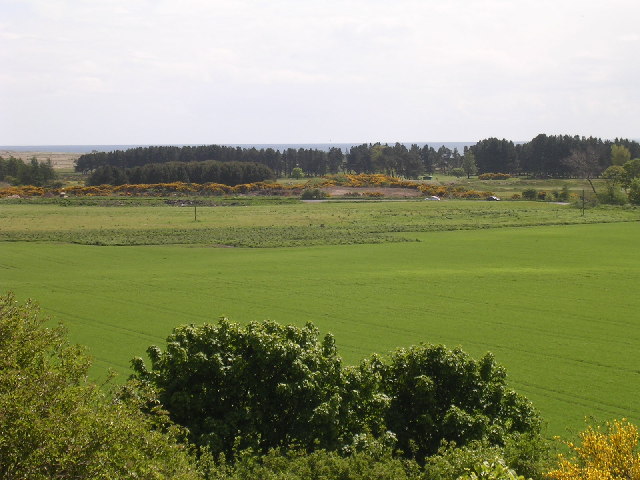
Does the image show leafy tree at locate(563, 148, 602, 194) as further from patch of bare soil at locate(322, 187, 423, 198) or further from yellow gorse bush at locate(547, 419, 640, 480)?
yellow gorse bush at locate(547, 419, 640, 480)

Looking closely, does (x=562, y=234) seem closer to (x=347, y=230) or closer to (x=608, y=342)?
(x=347, y=230)

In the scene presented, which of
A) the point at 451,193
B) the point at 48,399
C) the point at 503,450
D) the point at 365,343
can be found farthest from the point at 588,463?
the point at 451,193

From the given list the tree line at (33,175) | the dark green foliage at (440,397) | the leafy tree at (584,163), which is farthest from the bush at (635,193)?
the tree line at (33,175)

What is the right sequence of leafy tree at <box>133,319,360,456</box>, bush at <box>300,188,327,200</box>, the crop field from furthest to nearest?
bush at <box>300,188,327,200</box>, the crop field, leafy tree at <box>133,319,360,456</box>

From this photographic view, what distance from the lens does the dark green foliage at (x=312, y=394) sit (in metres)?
20.7

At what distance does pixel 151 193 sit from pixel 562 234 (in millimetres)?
101994

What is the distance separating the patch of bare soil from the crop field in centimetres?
4864

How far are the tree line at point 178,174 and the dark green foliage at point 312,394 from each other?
158519 mm

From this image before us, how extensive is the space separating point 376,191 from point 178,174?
188ft

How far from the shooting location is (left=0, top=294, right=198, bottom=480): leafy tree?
12.7m

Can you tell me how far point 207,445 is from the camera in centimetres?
1858

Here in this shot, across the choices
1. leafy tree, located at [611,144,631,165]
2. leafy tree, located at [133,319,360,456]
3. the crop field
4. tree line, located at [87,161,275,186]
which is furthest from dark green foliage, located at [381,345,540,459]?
leafy tree, located at [611,144,631,165]

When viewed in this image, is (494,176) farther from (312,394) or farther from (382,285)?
(312,394)

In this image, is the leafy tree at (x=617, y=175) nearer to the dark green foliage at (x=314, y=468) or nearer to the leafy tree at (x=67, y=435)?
the dark green foliage at (x=314, y=468)
